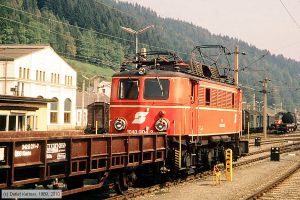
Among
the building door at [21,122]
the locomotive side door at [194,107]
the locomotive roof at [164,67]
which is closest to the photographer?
the locomotive roof at [164,67]

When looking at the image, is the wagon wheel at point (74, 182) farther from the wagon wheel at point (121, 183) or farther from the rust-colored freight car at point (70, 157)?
the wagon wheel at point (121, 183)

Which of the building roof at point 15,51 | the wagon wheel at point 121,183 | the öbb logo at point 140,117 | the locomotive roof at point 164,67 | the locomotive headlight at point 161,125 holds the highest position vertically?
the building roof at point 15,51

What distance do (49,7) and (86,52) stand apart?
29454 millimetres

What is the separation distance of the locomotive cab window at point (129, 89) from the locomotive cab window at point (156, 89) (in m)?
0.41

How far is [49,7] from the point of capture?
185875 mm

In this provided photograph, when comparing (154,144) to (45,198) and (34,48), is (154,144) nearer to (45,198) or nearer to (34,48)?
(45,198)

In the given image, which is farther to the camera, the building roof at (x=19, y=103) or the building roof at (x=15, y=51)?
the building roof at (x=15, y=51)

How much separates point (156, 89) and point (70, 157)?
705cm

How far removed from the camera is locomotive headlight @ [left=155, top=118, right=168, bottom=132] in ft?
54.6

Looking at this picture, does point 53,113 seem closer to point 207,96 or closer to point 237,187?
point 207,96

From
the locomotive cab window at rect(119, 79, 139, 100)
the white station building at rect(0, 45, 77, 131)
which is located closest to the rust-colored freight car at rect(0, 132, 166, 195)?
the locomotive cab window at rect(119, 79, 139, 100)

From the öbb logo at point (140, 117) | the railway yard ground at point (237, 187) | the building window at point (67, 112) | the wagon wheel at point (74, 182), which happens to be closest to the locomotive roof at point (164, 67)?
the öbb logo at point (140, 117)

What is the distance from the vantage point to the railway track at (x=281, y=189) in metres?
15.3

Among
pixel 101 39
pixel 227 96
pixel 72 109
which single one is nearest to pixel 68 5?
pixel 101 39
